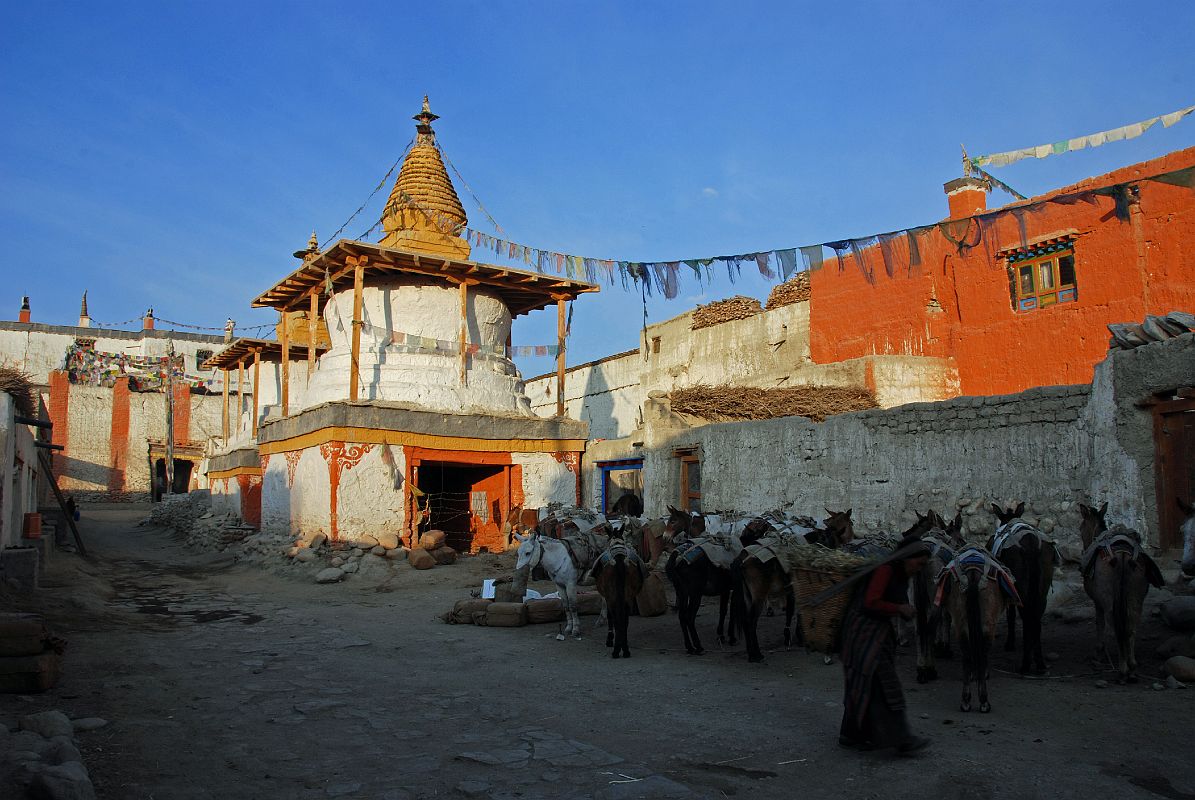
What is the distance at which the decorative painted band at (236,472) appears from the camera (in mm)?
23797

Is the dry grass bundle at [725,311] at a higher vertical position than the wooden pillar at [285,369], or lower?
higher

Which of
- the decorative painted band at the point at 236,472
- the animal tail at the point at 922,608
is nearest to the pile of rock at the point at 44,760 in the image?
the animal tail at the point at 922,608

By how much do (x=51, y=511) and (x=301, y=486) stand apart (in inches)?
379

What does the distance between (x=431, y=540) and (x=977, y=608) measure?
12.5 meters

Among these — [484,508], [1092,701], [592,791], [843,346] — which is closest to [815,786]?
[592,791]

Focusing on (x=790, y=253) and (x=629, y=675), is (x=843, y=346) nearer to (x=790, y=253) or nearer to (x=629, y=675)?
(x=790, y=253)

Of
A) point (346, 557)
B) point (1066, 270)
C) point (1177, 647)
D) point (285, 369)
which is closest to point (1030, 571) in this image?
point (1177, 647)

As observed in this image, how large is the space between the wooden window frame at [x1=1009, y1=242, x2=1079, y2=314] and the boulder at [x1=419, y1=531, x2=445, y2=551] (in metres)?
14.5

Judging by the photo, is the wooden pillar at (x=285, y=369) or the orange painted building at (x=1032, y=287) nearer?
the orange painted building at (x=1032, y=287)

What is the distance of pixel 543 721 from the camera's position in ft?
21.1

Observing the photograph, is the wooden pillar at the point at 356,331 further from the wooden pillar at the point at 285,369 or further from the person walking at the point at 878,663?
the person walking at the point at 878,663

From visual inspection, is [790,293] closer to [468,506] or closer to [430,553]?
[468,506]

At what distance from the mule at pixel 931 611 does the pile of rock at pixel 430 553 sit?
33.5 ft

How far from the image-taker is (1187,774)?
16.3 feet
